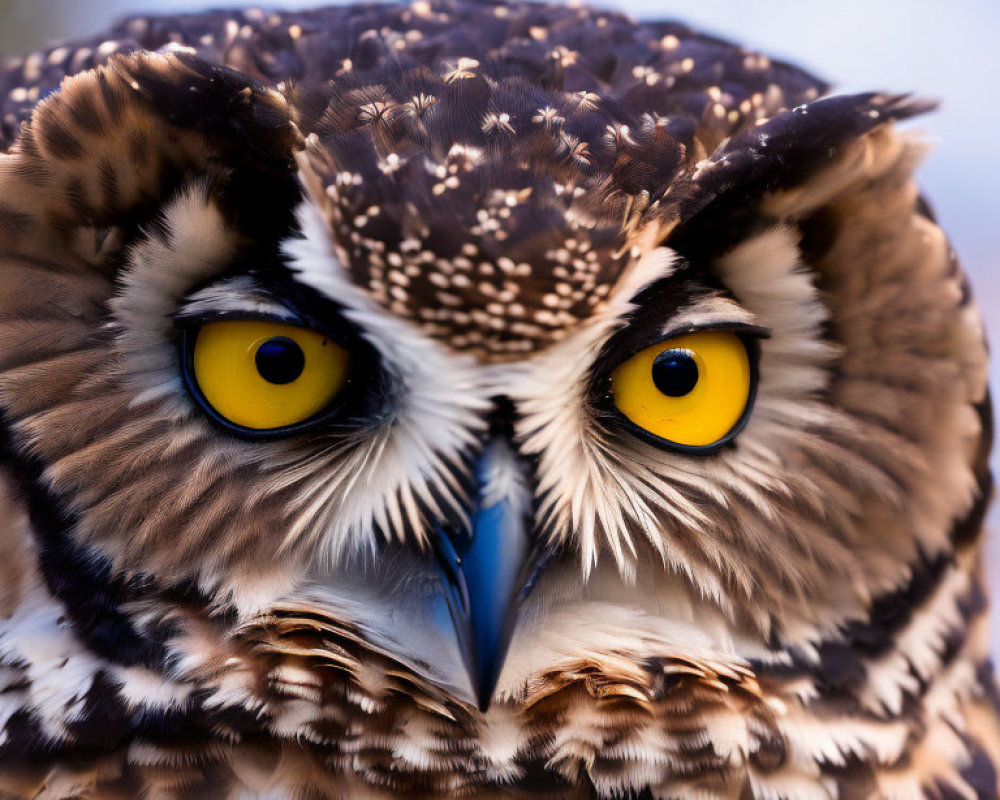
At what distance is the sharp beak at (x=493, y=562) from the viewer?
1257mm

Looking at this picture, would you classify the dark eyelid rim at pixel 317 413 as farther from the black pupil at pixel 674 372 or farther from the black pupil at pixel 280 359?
the black pupil at pixel 674 372

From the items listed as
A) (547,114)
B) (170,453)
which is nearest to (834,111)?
(547,114)

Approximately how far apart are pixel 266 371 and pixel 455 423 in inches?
9.1

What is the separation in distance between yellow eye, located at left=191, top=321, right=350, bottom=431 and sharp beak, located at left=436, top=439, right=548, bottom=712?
215 mm

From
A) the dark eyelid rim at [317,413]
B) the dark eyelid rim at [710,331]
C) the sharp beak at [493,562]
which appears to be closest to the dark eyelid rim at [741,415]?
the dark eyelid rim at [710,331]

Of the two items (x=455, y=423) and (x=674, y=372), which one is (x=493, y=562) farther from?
(x=674, y=372)

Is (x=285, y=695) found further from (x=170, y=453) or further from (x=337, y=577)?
(x=170, y=453)

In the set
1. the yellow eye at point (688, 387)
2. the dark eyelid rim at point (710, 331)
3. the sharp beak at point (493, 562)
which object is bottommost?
the sharp beak at point (493, 562)

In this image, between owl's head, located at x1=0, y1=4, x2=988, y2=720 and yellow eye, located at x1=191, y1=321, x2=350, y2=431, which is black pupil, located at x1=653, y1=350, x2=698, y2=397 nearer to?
owl's head, located at x1=0, y1=4, x2=988, y2=720

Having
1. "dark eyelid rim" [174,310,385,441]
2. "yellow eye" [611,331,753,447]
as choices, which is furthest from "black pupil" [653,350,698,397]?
"dark eyelid rim" [174,310,385,441]

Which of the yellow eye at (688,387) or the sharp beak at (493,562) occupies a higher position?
the yellow eye at (688,387)

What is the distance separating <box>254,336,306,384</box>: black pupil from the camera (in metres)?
1.30

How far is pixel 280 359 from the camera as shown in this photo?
130 cm

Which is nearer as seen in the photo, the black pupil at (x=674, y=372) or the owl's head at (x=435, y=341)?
the owl's head at (x=435, y=341)
